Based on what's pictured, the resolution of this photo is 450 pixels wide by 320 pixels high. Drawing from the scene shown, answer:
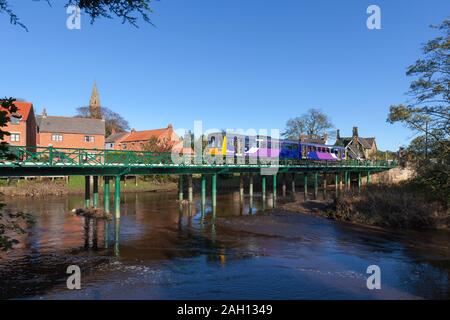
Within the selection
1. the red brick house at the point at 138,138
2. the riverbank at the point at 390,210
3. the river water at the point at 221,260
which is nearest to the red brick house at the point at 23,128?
the red brick house at the point at 138,138

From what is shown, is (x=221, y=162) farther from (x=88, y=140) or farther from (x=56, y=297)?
(x=88, y=140)

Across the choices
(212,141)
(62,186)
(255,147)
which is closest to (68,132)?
(62,186)

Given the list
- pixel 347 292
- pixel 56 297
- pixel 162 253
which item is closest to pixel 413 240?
pixel 347 292

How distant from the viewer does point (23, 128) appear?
153 ft

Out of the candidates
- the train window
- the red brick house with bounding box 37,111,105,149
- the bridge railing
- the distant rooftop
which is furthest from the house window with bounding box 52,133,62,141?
the train window

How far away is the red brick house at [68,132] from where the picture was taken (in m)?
56.9

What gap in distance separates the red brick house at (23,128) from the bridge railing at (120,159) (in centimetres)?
599

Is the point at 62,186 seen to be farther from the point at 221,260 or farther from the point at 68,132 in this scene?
the point at 221,260

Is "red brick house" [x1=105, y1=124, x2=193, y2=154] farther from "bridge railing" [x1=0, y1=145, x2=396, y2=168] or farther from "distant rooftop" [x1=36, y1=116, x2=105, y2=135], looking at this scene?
"bridge railing" [x1=0, y1=145, x2=396, y2=168]

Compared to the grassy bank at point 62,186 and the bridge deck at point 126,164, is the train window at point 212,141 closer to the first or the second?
the bridge deck at point 126,164

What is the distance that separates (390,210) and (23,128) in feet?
139

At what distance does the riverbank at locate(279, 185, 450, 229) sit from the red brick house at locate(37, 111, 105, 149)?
4252 centimetres

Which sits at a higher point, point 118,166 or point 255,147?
point 255,147
